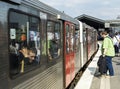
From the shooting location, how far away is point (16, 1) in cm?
436

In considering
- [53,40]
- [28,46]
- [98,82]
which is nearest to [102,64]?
[98,82]

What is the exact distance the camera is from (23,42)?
4.81 m

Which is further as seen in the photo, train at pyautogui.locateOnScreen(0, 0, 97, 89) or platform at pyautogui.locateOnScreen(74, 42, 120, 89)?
platform at pyautogui.locateOnScreen(74, 42, 120, 89)

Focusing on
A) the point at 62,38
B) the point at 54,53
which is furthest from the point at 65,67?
the point at 54,53

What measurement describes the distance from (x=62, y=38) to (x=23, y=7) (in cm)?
422

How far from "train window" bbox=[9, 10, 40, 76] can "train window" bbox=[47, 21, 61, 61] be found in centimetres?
110

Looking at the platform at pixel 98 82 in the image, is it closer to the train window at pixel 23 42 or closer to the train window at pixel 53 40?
the train window at pixel 53 40

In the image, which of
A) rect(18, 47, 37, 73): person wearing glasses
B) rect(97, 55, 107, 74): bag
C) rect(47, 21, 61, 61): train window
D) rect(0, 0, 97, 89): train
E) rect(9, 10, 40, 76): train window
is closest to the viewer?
rect(0, 0, 97, 89): train

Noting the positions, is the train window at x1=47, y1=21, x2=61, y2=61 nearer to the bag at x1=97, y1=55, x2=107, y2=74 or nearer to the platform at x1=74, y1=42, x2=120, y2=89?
the platform at x1=74, y1=42, x2=120, y2=89

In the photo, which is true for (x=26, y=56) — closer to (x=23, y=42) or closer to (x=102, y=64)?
(x=23, y=42)

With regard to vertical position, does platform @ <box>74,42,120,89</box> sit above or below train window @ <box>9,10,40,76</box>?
below

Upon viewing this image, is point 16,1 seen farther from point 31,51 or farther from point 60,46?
point 60,46

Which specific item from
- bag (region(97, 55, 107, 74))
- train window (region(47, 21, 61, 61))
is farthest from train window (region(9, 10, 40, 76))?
bag (region(97, 55, 107, 74))

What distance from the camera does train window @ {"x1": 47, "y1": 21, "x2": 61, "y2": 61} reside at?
6.88m
